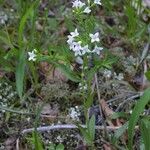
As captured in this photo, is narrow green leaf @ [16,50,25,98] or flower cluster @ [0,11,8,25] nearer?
narrow green leaf @ [16,50,25,98]

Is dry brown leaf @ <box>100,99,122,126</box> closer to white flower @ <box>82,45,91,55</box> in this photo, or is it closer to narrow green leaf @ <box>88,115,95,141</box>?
narrow green leaf @ <box>88,115,95,141</box>

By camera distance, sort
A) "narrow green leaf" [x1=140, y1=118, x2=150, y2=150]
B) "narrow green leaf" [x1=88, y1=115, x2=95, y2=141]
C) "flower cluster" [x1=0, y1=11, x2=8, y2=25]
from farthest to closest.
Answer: "flower cluster" [x1=0, y1=11, x2=8, y2=25]
"narrow green leaf" [x1=88, y1=115, x2=95, y2=141]
"narrow green leaf" [x1=140, y1=118, x2=150, y2=150]

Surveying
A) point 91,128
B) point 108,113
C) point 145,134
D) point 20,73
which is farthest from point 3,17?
point 145,134

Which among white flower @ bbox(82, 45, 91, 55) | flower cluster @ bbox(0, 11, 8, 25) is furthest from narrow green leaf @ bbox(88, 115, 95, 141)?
flower cluster @ bbox(0, 11, 8, 25)

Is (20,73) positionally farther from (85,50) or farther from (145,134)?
(145,134)

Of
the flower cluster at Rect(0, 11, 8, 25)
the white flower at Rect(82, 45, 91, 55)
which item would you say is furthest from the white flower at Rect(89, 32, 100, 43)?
the flower cluster at Rect(0, 11, 8, 25)

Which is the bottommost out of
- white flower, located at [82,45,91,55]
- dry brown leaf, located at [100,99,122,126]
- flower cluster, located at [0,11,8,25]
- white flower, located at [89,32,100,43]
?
dry brown leaf, located at [100,99,122,126]

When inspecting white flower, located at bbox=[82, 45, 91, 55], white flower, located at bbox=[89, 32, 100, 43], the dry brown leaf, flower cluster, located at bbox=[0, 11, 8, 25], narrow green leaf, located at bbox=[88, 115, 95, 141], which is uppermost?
flower cluster, located at bbox=[0, 11, 8, 25]

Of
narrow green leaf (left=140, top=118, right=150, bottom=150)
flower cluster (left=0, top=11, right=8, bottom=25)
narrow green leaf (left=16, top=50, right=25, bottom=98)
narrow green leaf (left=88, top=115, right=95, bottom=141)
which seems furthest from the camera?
flower cluster (left=0, top=11, right=8, bottom=25)

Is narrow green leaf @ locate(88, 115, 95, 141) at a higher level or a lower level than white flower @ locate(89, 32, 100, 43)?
lower

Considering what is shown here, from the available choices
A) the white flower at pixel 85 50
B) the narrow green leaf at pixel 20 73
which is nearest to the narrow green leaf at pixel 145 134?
the white flower at pixel 85 50

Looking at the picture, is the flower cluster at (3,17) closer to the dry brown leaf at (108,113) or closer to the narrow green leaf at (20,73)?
the narrow green leaf at (20,73)

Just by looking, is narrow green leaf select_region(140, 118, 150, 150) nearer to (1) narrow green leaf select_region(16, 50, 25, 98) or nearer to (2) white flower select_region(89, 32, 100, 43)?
(2) white flower select_region(89, 32, 100, 43)
